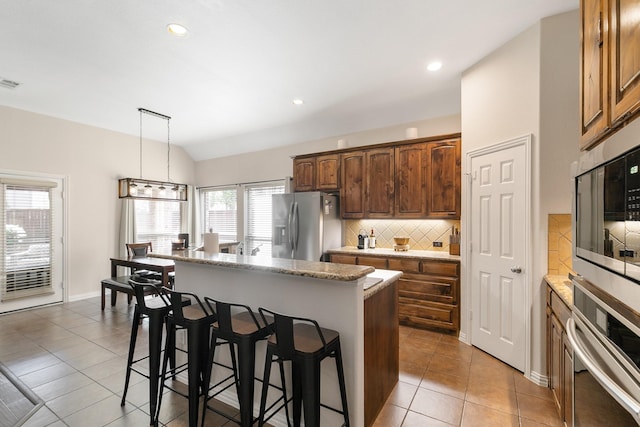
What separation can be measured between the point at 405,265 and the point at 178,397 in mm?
2735

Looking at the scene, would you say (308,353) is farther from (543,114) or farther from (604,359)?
(543,114)

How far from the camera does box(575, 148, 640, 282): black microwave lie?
869 mm

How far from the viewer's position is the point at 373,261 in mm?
4125

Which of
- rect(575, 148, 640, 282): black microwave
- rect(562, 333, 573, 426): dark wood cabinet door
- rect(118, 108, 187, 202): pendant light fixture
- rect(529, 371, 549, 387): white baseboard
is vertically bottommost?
rect(529, 371, 549, 387): white baseboard

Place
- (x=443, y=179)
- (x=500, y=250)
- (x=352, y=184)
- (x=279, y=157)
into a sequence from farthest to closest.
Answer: (x=279, y=157) → (x=352, y=184) → (x=443, y=179) → (x=500, y=250)

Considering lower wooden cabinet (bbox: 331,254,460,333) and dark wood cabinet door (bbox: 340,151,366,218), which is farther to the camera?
dark wood cabinet door (bbox: 340,151,366,218)

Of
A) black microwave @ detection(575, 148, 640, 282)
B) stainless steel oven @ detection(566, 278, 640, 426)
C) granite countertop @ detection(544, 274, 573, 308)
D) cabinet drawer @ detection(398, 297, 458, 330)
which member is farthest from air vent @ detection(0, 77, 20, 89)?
granite countertop @ detection(544, 274, 573, 308)

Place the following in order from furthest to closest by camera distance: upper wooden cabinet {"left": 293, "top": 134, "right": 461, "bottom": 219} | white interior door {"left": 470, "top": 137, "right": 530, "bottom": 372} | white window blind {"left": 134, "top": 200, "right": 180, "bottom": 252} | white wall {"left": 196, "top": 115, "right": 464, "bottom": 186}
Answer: white window blind {"left": 134, "top": 200, "right": 180, "bottom": 252} < white wall {"left": 196, "top": 115, "right": 464, "bottom": 186} < upper wooden cabinet {"left": 293, "top": 134, "right": 461, "bottom": 219} < white interior door {"left": 470, "top": 137, "right": 530, "bottom": 372}

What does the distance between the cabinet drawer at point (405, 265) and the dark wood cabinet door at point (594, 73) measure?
8.10 feet

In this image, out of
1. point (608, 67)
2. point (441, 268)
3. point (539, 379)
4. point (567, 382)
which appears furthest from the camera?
point (441, 268)

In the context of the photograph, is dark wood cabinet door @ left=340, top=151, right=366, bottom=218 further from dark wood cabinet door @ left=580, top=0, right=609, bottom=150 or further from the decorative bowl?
dark wood cabinet door @ left=580, top=0, right=609, bottom=150

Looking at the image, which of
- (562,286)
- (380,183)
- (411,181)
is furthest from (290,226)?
A: (562,286)

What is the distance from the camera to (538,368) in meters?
2.56

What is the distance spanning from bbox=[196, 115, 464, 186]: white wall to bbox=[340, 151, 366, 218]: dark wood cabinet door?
491 millimetres
